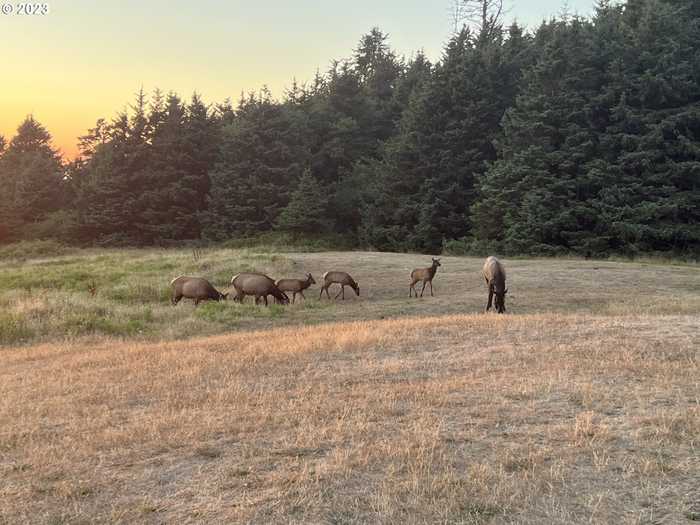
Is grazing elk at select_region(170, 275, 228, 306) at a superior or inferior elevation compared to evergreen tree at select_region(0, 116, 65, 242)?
inferior

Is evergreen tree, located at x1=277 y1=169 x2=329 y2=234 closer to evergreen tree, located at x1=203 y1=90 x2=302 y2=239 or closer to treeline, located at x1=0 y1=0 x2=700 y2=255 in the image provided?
treeline, located at x1=0 y1=0 x2=700 y2=255

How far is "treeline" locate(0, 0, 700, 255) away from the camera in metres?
38.3

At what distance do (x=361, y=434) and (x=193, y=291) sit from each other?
14.9 m

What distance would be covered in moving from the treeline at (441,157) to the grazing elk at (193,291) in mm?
25148

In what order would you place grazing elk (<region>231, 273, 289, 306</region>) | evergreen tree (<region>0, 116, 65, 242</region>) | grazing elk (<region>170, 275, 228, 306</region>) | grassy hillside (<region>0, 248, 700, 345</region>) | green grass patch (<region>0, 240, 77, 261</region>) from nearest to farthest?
1. grassy hillside (<region>0, 248, 700, 345</region>)
2. grazing elk (<region>170, 275, 228, 306</region>)
3. grazing elk (<region>231, 273, 289, 306</region>)
4. green grass patch (<region>0, 240, 77, 261</region>)
5. evergreen tree (<region>0, 116, 65, 242</region>)

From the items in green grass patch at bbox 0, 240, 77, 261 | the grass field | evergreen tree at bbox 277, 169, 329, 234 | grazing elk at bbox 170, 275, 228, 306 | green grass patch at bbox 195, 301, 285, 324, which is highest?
evergreen tree at bbox 277, 169, 329, 234

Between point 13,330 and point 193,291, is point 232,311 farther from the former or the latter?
point 13,330

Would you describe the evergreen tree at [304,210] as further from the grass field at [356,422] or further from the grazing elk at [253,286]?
the grass field at [356,422]

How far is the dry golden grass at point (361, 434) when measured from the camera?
4.68m

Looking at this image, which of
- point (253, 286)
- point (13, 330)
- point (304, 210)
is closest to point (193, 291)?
point (253, 286)

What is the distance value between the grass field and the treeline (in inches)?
1074

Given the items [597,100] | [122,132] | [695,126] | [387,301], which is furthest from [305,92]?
[387,301]

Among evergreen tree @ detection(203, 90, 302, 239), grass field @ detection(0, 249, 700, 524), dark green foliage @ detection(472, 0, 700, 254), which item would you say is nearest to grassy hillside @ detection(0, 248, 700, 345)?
grass field @ detection(0, 249, 700, 524)

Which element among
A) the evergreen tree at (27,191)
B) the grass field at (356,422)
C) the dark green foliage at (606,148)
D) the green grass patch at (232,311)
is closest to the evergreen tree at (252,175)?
the evergreen tree at (27,191)
